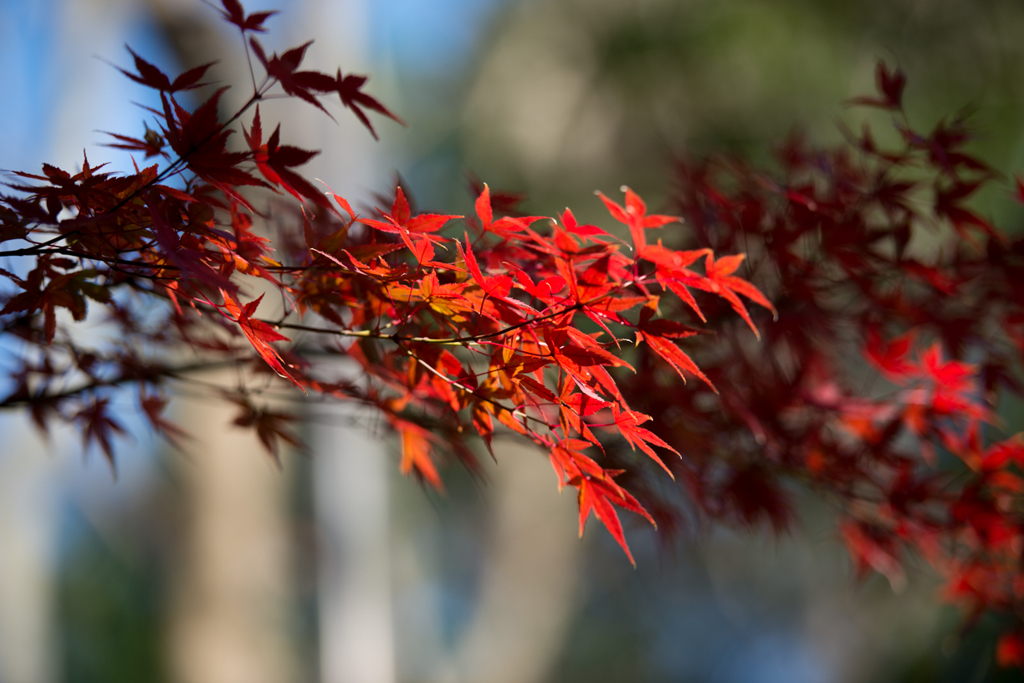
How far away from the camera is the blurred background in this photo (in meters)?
2.24

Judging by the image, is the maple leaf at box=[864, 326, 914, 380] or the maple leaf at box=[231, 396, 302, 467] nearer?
the maple leaf at box=[231, 396, 302, 467]

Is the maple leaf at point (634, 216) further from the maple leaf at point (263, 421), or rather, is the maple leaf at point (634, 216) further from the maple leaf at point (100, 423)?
the maple leaf at point (100, 423)

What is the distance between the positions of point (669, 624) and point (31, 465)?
3.44m

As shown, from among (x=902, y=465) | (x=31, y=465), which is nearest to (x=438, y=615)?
(x=31, y=465)

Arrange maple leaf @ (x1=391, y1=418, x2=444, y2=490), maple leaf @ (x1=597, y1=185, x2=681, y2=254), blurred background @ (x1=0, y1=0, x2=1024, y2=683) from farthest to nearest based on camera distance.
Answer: blurred background @ (x1=0, y1=0, x2=1024, y2=683)
maple leaf @ (x1=391, y1=418, x2=444, y2=490)
maple leaf @ (x1=597, y1=185, x2=681, y2=254)

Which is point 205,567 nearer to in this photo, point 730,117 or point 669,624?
point 669,624

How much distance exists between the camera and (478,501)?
13.5ft

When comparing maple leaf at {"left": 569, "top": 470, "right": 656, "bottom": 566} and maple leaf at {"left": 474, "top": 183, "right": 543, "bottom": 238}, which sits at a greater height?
maple leaf at {"left": 474, "top": 183, "right": 543, "bottom": 238}

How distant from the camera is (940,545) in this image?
1027mm

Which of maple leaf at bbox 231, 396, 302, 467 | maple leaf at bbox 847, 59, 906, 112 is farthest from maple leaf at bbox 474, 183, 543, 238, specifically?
maple leaf at bbox 847, 59, 906, 112

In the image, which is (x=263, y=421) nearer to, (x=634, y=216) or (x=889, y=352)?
(x=634, y=216)

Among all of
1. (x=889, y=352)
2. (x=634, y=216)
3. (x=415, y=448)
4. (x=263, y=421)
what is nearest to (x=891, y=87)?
(x=889, y=352)

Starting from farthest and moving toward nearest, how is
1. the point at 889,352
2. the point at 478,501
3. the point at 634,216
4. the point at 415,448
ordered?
the point at 478,501, the point at 889,352, the point at 415,448, the point at 634,216

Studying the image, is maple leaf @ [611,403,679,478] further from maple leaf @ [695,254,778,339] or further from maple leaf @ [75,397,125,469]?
maple leaf @ [75,397,125,469]
